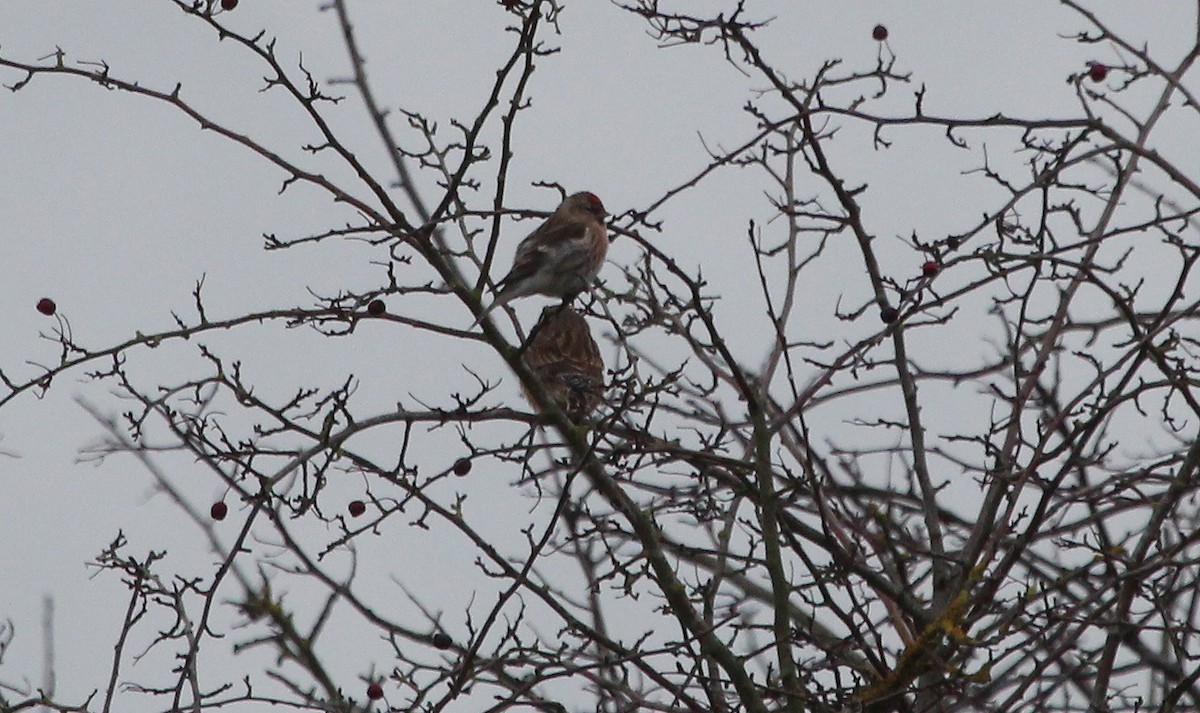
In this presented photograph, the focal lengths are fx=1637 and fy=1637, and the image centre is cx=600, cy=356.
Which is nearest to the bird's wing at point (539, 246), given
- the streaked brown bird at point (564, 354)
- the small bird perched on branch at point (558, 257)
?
the small bird perched on branch at point (558, 257)

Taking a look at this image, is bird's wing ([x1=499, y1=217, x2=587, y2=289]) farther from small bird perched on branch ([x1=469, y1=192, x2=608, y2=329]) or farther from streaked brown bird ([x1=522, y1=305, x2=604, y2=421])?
streaked brown bird ([x1=522, y1=305, x2=604, y2=421])

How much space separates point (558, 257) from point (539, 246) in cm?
22

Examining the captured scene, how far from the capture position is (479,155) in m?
5.47

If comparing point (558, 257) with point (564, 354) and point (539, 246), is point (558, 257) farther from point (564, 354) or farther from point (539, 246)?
point (564, 354)

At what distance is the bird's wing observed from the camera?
28.7ft

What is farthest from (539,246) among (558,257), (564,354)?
(564,354)

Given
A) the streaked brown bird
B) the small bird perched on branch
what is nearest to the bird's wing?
the small bird perched on branch

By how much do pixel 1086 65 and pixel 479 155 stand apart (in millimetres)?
2175

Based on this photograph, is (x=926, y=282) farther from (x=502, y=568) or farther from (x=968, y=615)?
(x=502, y=568)

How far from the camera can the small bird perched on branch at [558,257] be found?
8.77 m

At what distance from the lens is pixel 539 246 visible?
9148mm

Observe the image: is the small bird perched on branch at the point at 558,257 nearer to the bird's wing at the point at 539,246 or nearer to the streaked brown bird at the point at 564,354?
the bird's wing at the point at 539,246

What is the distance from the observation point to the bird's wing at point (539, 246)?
8.73 metres

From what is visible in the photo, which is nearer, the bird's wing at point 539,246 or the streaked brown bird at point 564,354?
the bird's wing at point 539,246
